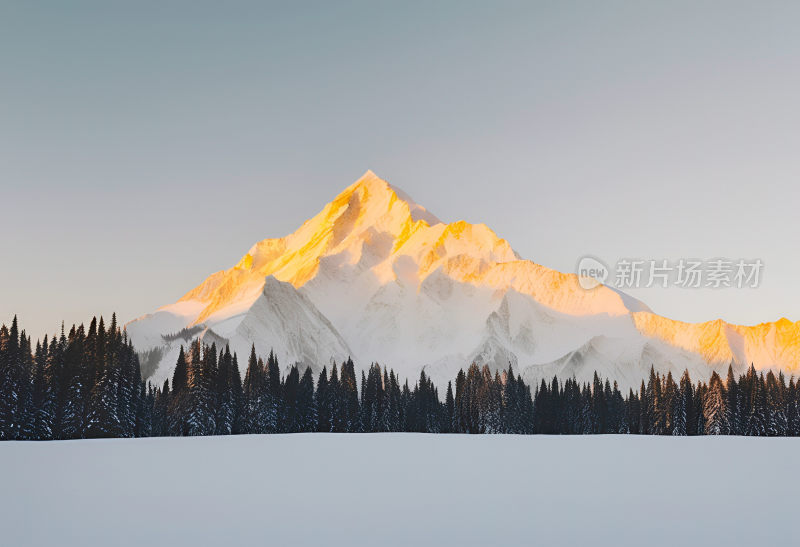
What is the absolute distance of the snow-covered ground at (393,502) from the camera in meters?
18.5

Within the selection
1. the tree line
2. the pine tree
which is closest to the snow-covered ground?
the tree line

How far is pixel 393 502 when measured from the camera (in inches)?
941

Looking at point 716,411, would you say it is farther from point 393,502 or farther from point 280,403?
point 393,502

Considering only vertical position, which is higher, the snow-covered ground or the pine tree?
the pine tree

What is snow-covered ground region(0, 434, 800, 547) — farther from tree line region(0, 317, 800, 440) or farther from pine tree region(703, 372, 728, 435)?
pine tree region(703, 372, 728, 435)

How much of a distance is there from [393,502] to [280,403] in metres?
115

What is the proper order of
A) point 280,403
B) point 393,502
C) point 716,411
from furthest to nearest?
Answer: point 716,411, point 280,403, point 393,502

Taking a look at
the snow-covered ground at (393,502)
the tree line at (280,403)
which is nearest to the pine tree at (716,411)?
the tree line at (280,403)

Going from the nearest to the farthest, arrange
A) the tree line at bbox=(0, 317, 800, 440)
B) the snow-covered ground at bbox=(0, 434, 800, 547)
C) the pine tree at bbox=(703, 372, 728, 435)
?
the snow-covered ground at bbox=(0, 434, 800, 547), the tree line at bbox=(0, 317, 800, 440), the pine tree at bbox=(703, 372, 728, 435)

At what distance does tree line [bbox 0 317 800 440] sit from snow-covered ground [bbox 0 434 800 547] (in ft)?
161

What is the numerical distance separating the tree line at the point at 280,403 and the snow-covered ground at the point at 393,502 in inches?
1927

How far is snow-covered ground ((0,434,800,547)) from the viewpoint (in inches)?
728

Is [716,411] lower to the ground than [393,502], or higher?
higher

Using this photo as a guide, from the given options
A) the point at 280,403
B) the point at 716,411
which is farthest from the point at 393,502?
the point at 716,411
